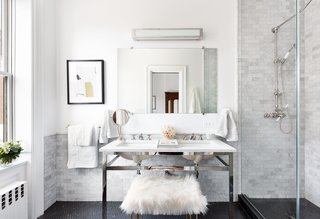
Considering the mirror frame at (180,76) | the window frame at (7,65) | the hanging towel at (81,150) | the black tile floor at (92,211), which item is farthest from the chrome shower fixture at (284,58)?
the window frame at (7,65)

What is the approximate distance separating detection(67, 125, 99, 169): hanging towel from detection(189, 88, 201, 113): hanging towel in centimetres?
111

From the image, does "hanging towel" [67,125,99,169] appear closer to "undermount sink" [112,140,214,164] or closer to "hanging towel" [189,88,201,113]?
"undermount sink" [112,140,214,164]

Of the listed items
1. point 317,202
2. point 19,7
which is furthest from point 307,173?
point 19,7

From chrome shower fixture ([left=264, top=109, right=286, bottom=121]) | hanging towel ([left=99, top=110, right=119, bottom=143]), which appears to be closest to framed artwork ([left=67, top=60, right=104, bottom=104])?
hanging towel ([left=99, top=110, right=119, bottom=143])

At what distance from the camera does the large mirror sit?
2.32m

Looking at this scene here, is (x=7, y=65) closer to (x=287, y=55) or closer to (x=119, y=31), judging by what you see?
(x=119, y=31)

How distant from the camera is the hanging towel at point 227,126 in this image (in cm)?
220

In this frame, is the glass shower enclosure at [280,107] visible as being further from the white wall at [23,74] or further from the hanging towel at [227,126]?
the white wall at [23,74]

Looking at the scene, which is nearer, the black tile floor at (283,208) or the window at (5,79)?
the black tile floor at (283,208)

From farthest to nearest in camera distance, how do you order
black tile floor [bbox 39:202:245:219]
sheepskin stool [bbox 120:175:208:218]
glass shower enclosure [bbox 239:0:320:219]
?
black tile floor [bbox 39:202:245:219] < glass shower enclosure [bbox 239:0:320:219] < sheepskin stool [bbox 120:175:208:218]

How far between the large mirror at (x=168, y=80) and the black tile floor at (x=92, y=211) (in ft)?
3.47

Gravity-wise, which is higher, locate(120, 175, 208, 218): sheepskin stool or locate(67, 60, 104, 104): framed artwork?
locate(67, 60, 104, 104): framed artwork

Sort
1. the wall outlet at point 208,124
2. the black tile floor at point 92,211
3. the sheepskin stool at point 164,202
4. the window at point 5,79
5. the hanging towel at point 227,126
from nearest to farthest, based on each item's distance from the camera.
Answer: the sheepskin stool at point 164,202, the window at point 5,79, the black tile floor at point 92,211, the hanging towel at point 227,126, the wall outlet at point 208,124

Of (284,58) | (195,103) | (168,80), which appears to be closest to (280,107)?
(284,58)
